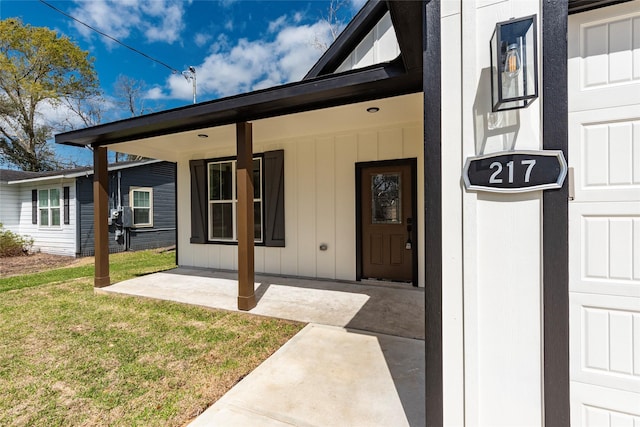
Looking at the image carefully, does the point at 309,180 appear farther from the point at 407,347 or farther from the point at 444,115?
the point at 444,115

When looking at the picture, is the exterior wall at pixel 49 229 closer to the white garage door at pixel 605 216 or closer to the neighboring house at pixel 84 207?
the neighboring house at pixel 84 207

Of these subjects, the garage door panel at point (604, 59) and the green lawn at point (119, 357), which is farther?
the green lawn at point (119, 357)

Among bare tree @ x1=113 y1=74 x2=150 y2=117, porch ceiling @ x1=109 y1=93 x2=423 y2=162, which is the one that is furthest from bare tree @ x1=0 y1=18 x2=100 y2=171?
porch ceiling @ x1=109 y1=93 x2=423 y2=162

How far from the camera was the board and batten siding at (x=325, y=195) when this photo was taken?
4.44 metres

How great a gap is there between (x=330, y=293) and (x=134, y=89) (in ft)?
66.7

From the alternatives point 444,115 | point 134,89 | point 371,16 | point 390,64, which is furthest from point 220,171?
point 134,89

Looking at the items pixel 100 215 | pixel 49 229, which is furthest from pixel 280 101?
pixel 49 229

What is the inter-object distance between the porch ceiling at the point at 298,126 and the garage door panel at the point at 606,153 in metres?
1.73

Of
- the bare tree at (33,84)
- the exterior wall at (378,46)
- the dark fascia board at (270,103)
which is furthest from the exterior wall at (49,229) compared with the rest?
the exterior wall at (378,46)

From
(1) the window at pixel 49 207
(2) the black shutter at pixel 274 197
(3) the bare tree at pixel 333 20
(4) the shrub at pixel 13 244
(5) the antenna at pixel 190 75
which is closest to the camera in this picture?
(2) the black shutter at pixel 274 197

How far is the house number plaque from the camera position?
1246 millimetres

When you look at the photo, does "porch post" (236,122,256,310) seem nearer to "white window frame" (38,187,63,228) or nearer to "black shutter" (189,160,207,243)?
"black shutter" (189,160,207,243)

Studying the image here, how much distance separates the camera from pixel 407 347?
8.43ft

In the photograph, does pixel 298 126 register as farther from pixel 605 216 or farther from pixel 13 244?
pixel 13 244
